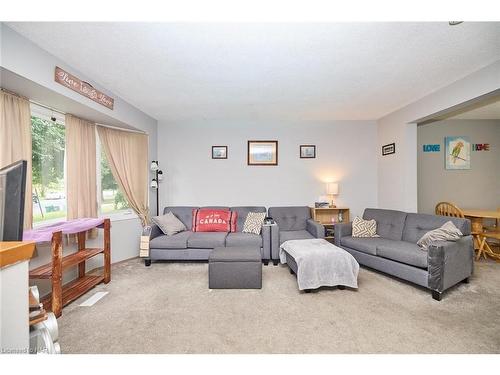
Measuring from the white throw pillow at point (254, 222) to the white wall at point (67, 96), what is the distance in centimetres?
191

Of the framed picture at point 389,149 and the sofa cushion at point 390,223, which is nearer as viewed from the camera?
the sofa cushion at point 390,223

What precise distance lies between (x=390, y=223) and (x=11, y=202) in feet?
13.3

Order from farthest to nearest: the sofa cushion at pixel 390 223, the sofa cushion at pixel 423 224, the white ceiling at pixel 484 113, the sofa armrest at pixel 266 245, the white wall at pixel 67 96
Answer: the white ceiling at pixel 484 113 < the sofa armrest at pixel 266 245 < the sofa cushion at pixel 390 223 < the sofa cushion at pixel 423 224 < the white wall at pixel 67 96

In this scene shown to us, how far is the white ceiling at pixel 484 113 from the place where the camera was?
11.1 feet

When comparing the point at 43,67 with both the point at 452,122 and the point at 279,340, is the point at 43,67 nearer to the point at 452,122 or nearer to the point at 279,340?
the point at 279,340

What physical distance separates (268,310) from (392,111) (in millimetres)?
3904

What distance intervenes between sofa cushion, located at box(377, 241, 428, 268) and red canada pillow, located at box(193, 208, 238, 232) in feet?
7.54

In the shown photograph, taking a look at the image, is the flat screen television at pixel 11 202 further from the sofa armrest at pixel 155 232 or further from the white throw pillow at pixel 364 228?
the white throw pillow at pixel 364 228

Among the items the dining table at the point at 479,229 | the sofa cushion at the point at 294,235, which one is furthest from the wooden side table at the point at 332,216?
the dining table at the point at 479,229

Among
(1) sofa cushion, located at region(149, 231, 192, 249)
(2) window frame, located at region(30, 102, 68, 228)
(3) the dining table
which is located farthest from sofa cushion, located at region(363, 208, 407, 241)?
(2) window frame, located at region(30, 102, 68, 228)

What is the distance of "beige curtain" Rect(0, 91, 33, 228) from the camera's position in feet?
6.37

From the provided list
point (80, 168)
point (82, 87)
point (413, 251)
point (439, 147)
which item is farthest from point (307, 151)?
point (80, 168)

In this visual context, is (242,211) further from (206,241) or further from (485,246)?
(485,246)
